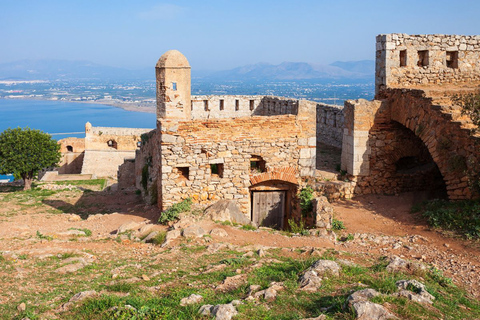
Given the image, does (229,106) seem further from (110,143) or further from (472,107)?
(110,143)

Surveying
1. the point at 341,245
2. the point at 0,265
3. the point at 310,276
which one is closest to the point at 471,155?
the point at 341,245

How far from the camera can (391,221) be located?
13.1 m

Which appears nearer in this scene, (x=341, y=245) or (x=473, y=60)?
(x=341, y=245)

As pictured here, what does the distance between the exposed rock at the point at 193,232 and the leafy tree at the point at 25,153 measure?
2019 centimetres

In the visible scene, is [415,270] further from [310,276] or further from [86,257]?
[86,257]

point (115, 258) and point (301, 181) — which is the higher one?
point (301, 181)

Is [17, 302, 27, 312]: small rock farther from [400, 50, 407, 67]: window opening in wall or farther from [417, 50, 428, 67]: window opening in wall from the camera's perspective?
[417, 50, 428, 67]: window opening in wall

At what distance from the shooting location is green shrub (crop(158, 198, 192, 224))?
12.2 meters

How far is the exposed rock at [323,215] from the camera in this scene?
1264 centimetres

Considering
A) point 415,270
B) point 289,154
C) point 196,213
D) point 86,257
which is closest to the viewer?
point 415,270

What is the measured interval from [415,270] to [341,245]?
2935 mm

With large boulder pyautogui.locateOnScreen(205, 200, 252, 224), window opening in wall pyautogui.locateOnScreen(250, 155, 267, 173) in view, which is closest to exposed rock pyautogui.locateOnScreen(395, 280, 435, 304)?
large boulder pyautogui.locateOnScreen(205, 200, 252, 224)

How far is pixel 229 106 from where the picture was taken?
2473 centimetres

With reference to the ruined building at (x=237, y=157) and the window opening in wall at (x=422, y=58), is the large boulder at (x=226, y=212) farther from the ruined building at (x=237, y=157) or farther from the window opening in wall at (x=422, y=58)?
the window opening in wall at (x=422, y=58)
